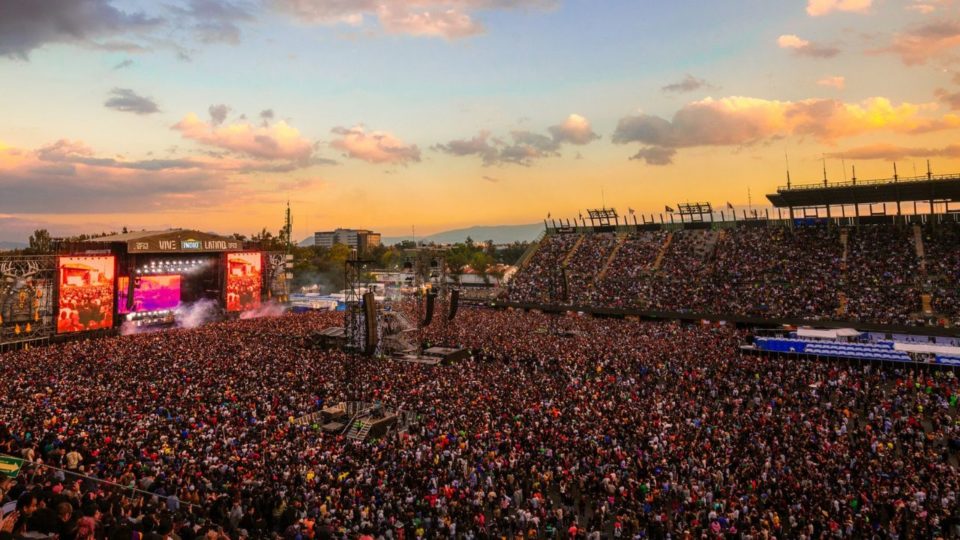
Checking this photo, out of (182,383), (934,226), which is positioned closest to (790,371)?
(182,383)

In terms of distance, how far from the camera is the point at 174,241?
44156 mm

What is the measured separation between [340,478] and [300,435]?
359cm

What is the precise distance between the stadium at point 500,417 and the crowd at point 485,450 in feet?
0.29

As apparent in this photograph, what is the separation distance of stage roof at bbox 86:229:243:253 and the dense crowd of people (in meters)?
27.9

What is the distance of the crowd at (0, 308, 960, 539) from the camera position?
40.4 feet

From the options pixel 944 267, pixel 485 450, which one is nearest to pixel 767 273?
pixel 944 267

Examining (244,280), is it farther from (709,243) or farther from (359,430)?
(709,243)

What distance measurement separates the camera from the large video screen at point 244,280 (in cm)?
4816

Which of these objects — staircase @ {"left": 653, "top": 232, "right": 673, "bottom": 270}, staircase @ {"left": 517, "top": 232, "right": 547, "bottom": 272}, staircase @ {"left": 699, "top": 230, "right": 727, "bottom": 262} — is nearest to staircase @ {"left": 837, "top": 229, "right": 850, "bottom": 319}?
staircase @ {"left": 699, "top": 230, "right": 727, "bottom": 262}

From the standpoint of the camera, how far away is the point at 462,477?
1491 centimetres

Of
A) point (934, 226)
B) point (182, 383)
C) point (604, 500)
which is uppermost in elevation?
point (934, 226)

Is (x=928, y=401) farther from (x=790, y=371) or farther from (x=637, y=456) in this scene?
(x=637, y=456)

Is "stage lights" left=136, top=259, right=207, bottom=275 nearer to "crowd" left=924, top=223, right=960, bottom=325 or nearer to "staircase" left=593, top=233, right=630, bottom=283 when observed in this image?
"staircase" left=593, top=233, right=630, bottom=283

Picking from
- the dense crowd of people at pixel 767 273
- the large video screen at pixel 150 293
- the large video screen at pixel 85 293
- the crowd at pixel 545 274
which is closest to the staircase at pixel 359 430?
the large video screen at pixel 85 293
